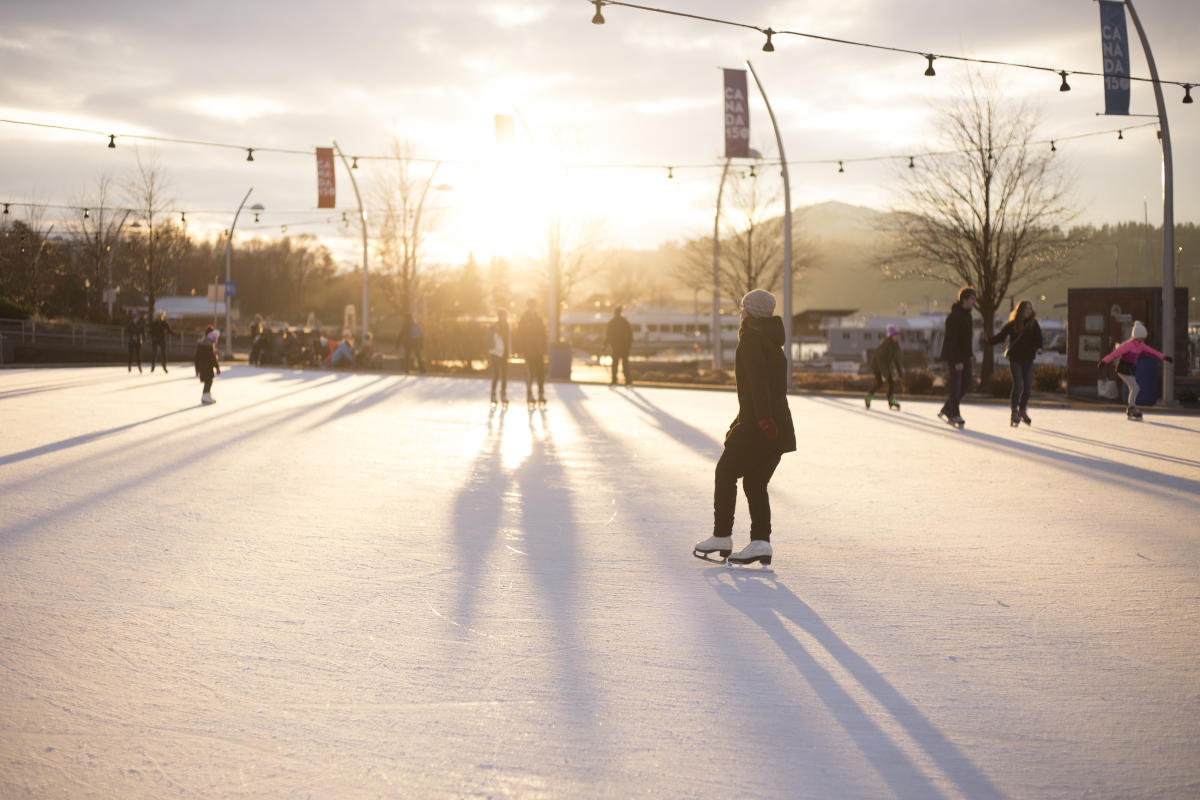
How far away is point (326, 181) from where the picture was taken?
31.4m

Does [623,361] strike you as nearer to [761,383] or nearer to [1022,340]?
[1022,340]

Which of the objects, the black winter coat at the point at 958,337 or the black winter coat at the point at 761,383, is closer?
the black winter coat at the point at 761,383

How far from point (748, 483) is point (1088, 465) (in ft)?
20.6

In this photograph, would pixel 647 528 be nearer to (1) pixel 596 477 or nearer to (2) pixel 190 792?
(1) pixel 596 477

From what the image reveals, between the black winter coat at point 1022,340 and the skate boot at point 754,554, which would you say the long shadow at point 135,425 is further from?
the black winter coat at point 1022,340

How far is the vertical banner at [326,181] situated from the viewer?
31.3 meters

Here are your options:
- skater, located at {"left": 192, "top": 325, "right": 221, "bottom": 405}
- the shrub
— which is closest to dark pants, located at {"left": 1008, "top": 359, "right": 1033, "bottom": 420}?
the shrub

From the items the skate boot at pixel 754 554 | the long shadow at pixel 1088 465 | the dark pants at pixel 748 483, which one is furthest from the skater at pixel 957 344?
the skate boot at pixel 754 554

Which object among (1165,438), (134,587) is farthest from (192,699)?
(1165,438)

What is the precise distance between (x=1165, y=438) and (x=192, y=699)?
13472 millimetres

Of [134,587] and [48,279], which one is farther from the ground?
[48,279]

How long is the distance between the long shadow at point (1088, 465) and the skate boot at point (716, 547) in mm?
4638

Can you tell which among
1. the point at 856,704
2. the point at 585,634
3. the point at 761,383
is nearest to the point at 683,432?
the point at 761,383

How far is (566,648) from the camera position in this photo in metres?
4.57
